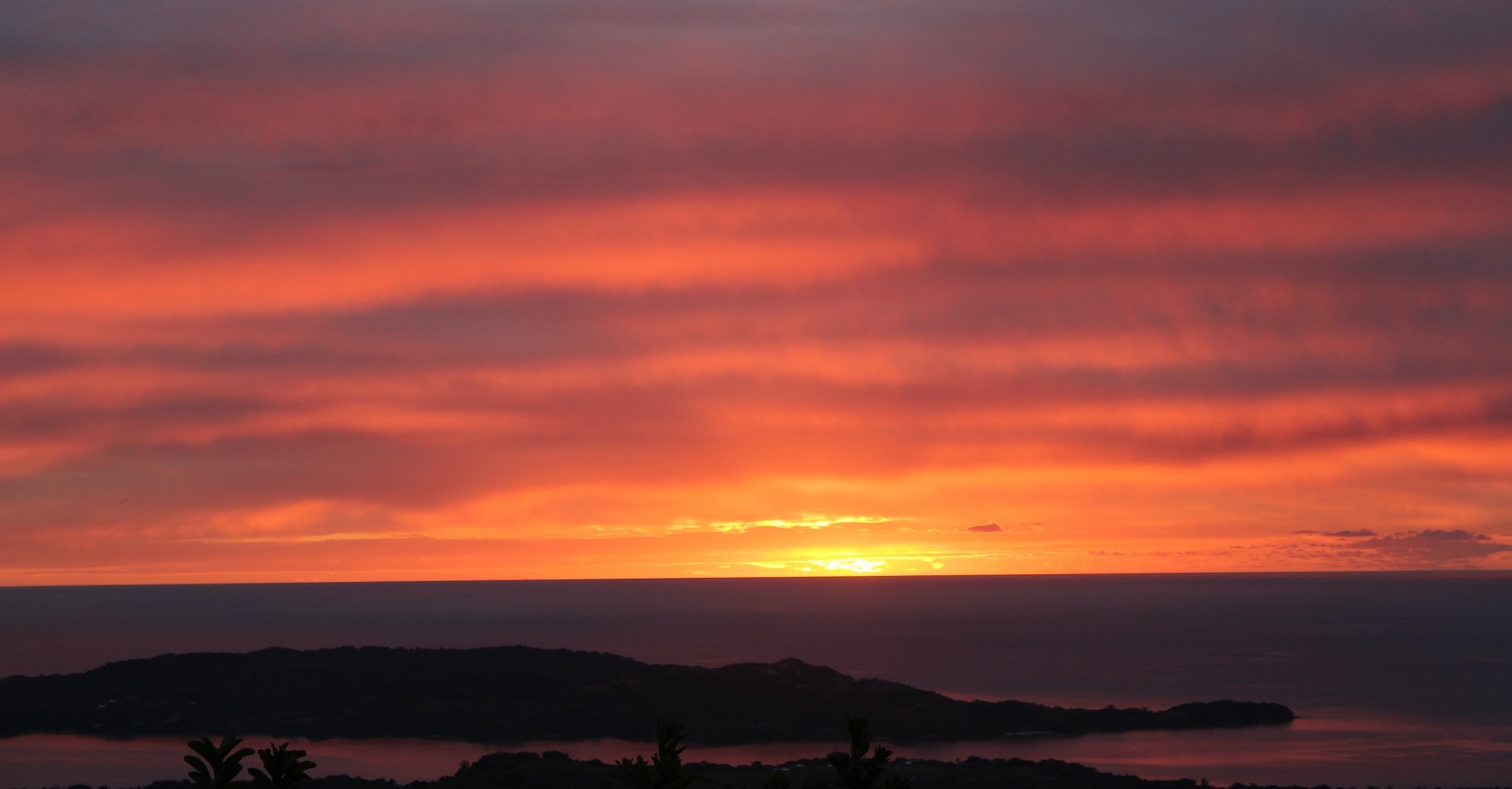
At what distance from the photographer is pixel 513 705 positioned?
3519 inches

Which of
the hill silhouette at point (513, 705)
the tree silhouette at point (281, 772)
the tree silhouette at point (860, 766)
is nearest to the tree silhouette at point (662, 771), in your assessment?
the tree silhouette at point (860, 766)

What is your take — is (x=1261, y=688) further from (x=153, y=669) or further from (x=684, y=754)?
(x=153, y=669)

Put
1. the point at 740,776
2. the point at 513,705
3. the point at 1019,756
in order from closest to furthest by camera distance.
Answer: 1. the point at 740,776
2. the point at 1019,756
3. the point at 513,705

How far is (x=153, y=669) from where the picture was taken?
314 feet

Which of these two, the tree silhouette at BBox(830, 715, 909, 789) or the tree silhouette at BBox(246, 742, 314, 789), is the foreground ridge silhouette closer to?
the tree silhouette at BBox(830, 715, 909, 789)

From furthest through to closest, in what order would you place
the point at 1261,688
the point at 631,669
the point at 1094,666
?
the point at 1094,666
the point at 1261,688
the point at 631,669

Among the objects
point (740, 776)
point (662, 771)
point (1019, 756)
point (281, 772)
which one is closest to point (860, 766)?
point (662, 771)

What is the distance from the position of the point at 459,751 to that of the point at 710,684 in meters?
18.5

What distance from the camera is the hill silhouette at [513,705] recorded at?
84.7 metres

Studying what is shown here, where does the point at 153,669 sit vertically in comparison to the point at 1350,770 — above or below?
above

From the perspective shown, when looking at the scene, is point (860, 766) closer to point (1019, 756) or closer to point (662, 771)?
point (662, 771)

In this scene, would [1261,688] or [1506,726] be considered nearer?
[1506,726]

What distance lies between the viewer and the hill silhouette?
278ft

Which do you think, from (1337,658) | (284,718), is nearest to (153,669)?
(284,718)
